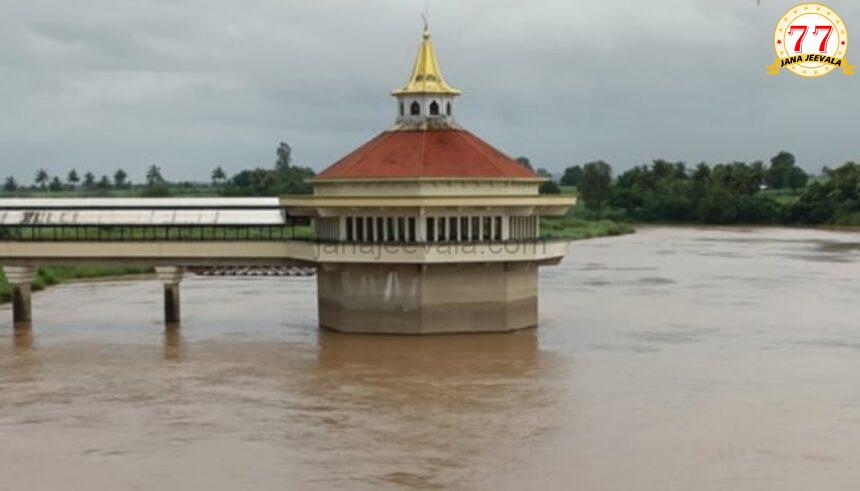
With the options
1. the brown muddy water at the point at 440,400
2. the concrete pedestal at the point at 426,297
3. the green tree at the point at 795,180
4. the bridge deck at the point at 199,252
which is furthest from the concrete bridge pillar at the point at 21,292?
the green tree at the point at 795,180

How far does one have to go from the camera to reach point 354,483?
59.8 ft

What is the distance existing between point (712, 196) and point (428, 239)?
73.3 metres

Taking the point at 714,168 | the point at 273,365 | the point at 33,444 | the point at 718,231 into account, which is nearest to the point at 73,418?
the point at 33,444

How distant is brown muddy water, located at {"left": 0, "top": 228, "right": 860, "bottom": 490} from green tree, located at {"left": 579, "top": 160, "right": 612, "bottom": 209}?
242ft

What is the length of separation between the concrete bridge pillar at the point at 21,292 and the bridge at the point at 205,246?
24 mm

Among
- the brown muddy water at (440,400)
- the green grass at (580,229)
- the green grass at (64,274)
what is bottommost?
the brown muddy water at (440,400)

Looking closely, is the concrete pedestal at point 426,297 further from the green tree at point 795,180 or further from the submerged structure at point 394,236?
the green tree at point 795,180

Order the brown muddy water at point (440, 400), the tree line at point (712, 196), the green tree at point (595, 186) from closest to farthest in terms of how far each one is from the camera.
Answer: the brown muddy water at point (440, 400) < the tree line at point (712, 196) < the green tree at point (595, 186)

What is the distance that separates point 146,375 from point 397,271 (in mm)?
6411

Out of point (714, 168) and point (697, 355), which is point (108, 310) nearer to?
point (697, 355)

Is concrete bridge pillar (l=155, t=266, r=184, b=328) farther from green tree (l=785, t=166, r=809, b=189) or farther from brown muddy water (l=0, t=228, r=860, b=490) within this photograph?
green tree (l=785, t=166, r=809, b=189)

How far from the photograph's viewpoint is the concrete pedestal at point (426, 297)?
99.7 ft

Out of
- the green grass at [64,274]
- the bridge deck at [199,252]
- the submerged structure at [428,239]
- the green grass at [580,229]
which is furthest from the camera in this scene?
the green grass at [580,229]

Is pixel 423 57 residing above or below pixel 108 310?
above
